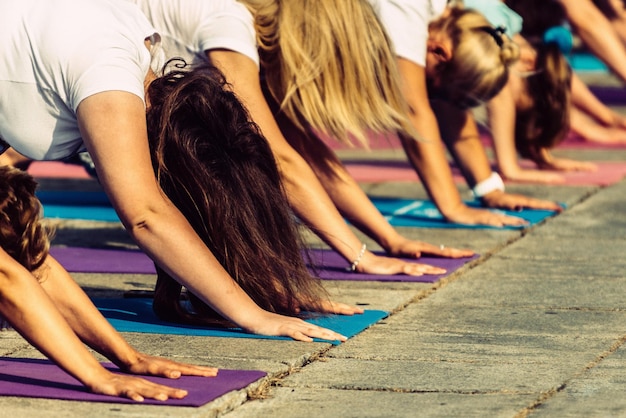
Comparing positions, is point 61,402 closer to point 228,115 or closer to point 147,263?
point 228,115

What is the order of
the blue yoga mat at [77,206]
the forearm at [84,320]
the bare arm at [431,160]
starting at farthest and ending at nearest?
the blue yoga mat at [77,206]
the bare arm at [431,160]
the forearm at [84,320]

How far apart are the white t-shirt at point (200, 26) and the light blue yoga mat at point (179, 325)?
3.10 feet

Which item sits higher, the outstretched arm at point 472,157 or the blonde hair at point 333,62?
the blonde hair at point 333,62

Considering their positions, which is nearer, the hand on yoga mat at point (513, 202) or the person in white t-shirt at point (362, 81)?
the person in white t-shirt at point (362, 81)

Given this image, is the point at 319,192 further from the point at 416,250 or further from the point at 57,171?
the point at 57,171

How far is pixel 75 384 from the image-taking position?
3.46 meters

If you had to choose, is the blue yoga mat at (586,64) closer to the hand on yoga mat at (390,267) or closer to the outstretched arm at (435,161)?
the outstretched arm at (435,161)

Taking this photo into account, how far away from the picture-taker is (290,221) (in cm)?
431

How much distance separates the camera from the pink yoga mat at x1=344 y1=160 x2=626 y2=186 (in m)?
7.85

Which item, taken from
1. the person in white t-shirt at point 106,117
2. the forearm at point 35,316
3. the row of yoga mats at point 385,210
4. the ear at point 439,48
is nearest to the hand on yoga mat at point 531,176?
the row of yoga mats at point 385,210

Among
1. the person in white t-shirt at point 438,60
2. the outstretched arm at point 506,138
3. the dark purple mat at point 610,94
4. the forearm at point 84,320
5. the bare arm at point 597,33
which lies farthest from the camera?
the dark purple mat at point 610,94

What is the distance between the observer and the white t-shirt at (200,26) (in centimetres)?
467

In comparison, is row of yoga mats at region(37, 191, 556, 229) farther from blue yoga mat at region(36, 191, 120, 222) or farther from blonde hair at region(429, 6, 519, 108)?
blonde hair at region(429, 6, 519, 108)

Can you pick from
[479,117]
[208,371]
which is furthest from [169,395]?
[479,117]
